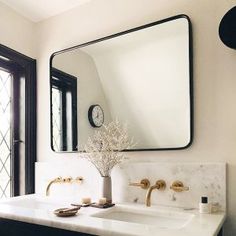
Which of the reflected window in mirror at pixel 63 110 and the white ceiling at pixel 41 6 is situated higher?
the white ceiling at pixel 41 6

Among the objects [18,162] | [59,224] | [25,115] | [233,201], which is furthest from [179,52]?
[18,162]

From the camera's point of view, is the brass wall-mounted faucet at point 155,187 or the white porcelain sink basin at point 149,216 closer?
the white porcelain sink basin at point 149,216

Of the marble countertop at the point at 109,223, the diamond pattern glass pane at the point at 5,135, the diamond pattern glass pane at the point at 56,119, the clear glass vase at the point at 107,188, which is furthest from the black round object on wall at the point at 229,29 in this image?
the diamond pattern glass pane at the point at 5,135

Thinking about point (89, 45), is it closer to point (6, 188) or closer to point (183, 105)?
point (183, 105)

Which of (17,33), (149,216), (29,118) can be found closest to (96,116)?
(29,118)

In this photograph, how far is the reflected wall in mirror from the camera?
1.52 meters

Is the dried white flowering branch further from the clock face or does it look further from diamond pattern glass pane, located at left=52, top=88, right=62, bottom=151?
diamond pattern glass pane, located at left=52, top=88, right=62, bottom=151

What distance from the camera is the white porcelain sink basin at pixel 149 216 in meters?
1.30

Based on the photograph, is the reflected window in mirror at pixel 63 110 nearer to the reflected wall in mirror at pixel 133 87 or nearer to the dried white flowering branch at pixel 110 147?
the reflected wall in mirror at pixel 133 87

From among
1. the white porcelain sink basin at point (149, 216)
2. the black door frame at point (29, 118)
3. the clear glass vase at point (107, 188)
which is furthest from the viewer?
the black door frame at point (29, 118)

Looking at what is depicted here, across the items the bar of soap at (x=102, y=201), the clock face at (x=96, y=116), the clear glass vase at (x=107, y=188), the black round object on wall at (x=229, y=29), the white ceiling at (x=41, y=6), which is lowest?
the bar of soap at (x=102, y=201)

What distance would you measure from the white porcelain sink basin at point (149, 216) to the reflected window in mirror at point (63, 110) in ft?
1.92

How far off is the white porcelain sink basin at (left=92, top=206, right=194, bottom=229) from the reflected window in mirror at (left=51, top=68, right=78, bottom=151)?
0.59m

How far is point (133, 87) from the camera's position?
1675mm
